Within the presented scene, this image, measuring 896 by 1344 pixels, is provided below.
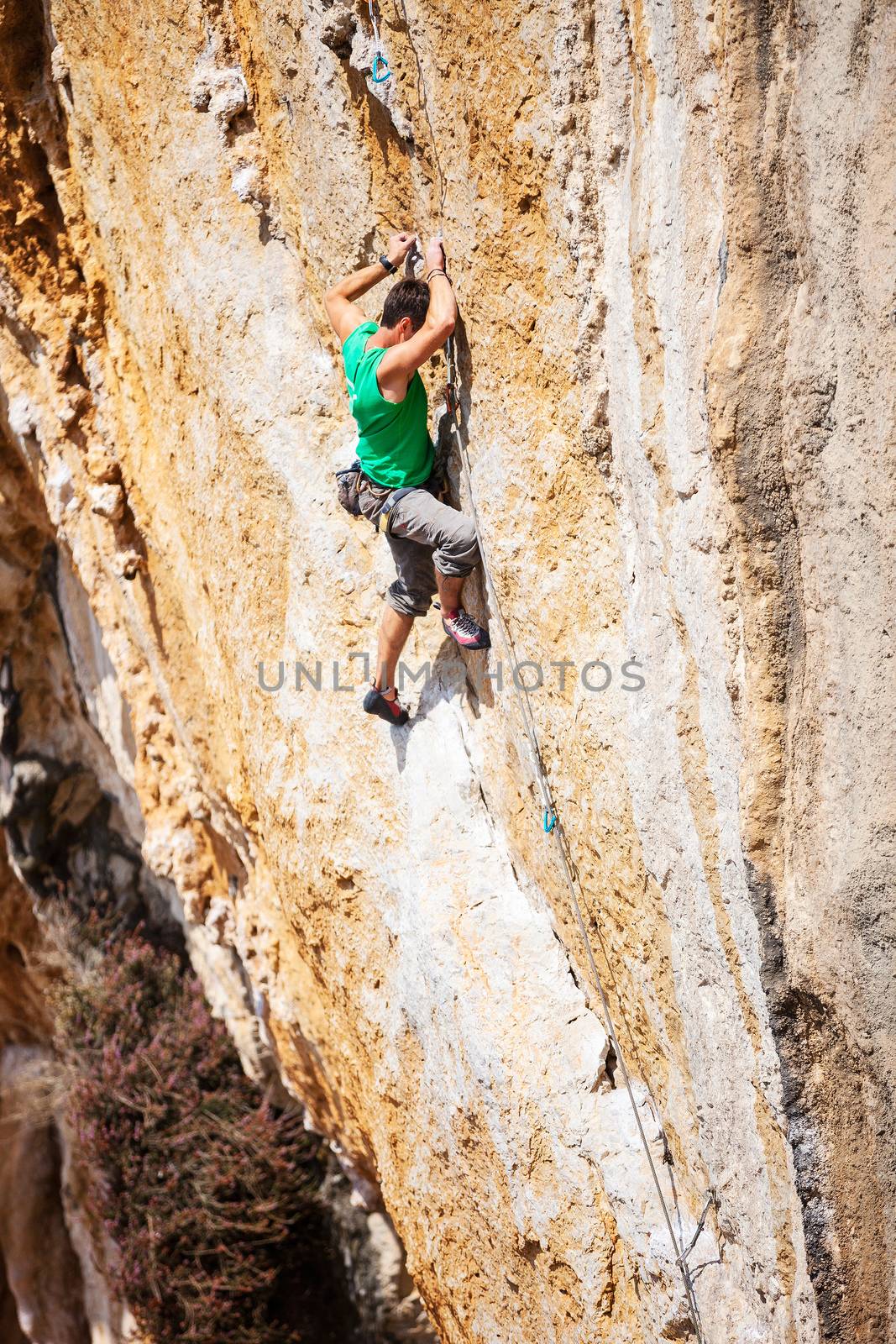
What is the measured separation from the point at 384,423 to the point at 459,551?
47cm

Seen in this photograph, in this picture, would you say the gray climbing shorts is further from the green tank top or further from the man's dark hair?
the man's dark hair

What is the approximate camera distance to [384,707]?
12.3 ft

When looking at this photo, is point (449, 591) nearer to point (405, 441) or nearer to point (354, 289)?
point (405, 441)

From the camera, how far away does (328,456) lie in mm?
3941

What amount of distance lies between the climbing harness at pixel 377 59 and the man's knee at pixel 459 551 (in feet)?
4.39

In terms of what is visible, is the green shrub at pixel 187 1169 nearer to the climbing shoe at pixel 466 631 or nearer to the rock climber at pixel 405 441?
the rock climber at pixel 405 441

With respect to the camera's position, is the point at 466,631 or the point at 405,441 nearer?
the point at 405,441

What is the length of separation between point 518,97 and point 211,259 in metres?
1.73

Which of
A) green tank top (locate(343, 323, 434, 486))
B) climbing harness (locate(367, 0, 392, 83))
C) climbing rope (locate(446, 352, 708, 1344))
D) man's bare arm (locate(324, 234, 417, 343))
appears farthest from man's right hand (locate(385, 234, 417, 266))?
climbing harness (locate(367, 0, 392, 83))

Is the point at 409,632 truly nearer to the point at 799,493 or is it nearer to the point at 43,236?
the point at 799,493

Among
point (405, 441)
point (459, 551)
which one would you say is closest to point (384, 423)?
point (405, 441)

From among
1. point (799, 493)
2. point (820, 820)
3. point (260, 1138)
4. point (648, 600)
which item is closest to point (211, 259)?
point (648, 600)

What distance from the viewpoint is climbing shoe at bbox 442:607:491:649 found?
348 centimetres

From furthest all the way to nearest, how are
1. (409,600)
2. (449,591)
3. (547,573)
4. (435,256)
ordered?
(409,600) < (449,591) < (435,256) < (547,573)
